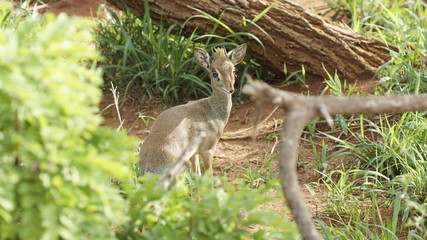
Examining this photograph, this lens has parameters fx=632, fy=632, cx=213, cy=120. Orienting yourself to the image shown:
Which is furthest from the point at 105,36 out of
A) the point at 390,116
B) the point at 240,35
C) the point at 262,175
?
the point at 390,116

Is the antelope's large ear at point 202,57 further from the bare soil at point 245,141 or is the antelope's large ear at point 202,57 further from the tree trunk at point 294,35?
the bare soil at point 245,141

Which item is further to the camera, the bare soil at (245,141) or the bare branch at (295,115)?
the bare soil at (245,141)

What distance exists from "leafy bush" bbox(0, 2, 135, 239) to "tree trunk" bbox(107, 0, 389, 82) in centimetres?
365

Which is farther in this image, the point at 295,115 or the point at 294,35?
the point at 294,35

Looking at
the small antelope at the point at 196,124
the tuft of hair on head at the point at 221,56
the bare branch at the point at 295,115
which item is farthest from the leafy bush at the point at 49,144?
the tuft of hair on head at the point at 221,56

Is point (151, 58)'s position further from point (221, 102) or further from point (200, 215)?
point (200, 215)

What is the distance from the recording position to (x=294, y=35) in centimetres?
603

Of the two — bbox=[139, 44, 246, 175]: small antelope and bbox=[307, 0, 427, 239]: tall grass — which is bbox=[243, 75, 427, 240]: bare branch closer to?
bbox=[307, 0, 427, 239]: tall grass

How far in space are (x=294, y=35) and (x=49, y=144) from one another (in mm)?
4124

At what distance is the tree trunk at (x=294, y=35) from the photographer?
596 centimetres

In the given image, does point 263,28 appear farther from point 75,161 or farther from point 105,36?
point 75,161

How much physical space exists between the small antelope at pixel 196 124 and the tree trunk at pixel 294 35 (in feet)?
2.11

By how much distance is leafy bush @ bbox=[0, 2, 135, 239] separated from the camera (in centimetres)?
219

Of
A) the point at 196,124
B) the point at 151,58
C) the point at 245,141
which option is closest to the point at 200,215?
the point at 196,124
